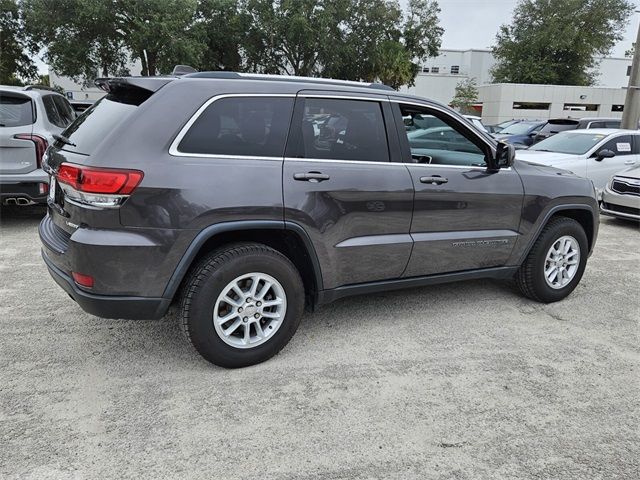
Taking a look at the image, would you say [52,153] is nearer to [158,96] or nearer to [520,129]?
[158,96]

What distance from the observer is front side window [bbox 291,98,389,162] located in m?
3.33

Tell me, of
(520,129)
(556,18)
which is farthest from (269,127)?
(556,18)

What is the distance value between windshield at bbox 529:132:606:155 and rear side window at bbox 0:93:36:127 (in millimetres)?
8871

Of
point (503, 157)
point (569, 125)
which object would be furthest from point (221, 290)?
point (569, 125)

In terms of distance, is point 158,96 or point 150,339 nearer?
point 158,96

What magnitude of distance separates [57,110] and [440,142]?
545cm

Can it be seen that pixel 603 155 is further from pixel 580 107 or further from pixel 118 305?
pixel 580 107

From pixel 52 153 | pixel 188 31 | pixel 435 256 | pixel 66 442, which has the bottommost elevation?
pixel 66 442

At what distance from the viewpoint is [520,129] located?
17859mm

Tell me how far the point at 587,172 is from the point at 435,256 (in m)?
6.87

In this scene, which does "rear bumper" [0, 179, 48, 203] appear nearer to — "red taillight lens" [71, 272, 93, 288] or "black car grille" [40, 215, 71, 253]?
"black car grille" [40, 215, 71, 253]

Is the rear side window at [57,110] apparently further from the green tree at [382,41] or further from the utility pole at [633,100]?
the green tree at [382,41]

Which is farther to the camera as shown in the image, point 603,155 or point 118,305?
point 603,155

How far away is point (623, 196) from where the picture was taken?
834cm
